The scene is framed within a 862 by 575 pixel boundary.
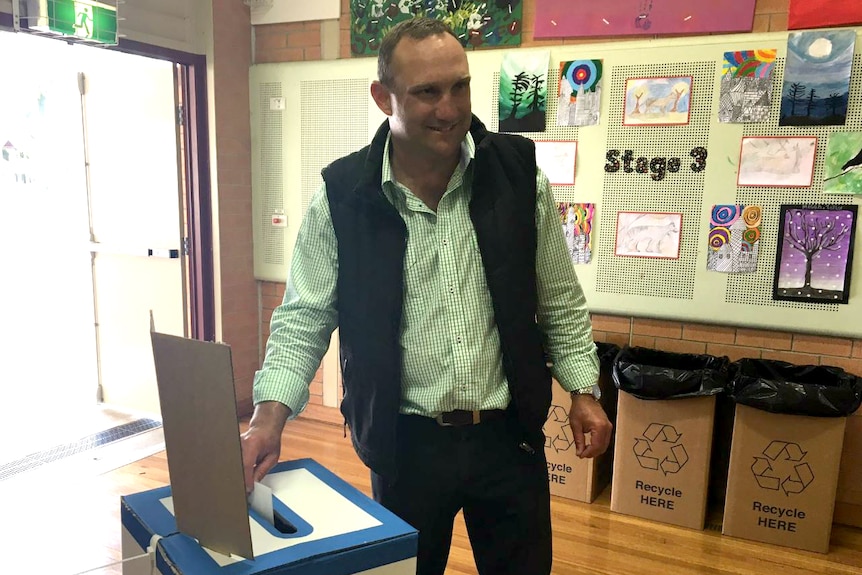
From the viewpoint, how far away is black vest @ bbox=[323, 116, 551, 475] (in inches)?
55.2

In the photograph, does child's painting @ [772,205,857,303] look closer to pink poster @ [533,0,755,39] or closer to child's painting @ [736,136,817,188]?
child's painting @ [736,136,817,188]

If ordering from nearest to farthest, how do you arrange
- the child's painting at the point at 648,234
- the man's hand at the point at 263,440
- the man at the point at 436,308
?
the man's hand at the point at 263,440 → the man at the point at 436,308 → the child's painting at the point at 648,234

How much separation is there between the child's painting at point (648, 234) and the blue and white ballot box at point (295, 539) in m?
2.25

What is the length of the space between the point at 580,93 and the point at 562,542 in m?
1.92

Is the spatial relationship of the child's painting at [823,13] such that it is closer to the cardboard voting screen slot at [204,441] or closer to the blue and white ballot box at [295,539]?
the blue and white ballot box at [295,539]

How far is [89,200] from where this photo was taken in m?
4.07

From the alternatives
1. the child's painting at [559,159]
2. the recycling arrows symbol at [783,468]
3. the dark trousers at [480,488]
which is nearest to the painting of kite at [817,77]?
the child's painting at [559,159]

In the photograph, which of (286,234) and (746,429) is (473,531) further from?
(286,234)

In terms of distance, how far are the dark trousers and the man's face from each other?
59cm

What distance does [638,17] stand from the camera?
2.92 m

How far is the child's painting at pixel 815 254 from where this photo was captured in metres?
2.67

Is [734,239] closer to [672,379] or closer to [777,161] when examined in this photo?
[777,161]

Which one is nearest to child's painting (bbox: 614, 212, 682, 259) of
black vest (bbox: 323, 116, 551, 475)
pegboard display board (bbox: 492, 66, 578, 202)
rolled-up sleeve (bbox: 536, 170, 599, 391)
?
pegboard display board (bbox: 492, 66, 578, 202)

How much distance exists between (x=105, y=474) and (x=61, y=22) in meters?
2.02
